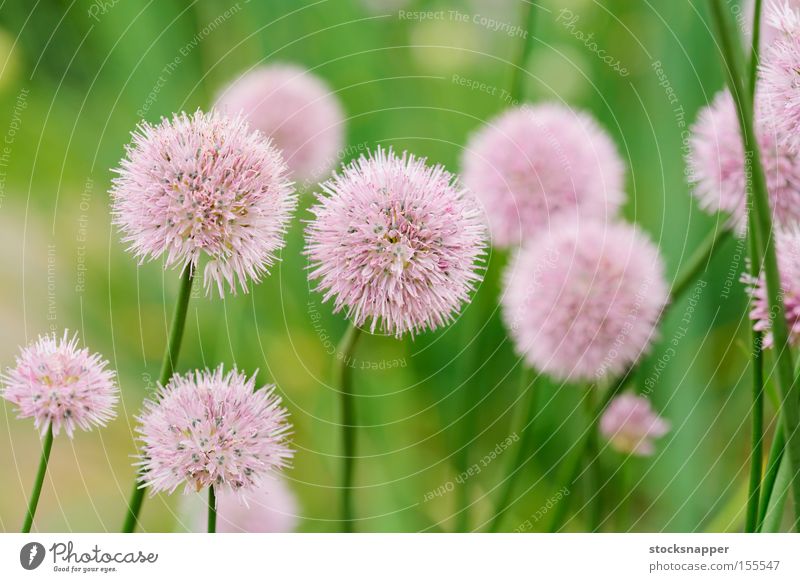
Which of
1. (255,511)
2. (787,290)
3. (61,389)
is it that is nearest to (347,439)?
(255,511)

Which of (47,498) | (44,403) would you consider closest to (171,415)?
(44,403)

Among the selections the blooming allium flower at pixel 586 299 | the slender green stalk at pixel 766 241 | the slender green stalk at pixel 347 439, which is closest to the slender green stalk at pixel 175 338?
the slender green stalk at pixel 347 439

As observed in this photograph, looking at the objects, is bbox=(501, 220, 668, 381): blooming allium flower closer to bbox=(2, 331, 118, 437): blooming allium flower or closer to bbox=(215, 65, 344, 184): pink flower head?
bbox=(215, 65, 344, 184): pink flower head

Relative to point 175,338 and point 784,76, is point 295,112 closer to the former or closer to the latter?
point 175,338

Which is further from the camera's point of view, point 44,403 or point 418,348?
point 418,348

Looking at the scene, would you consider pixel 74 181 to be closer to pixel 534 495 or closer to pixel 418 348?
pixel 418 348
